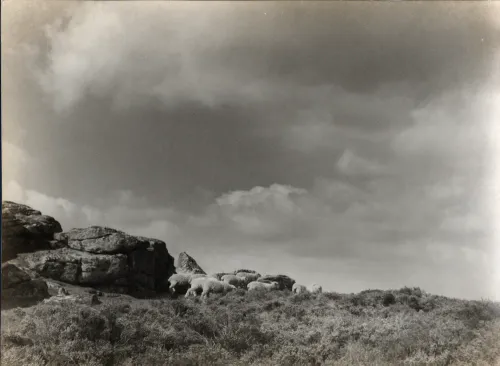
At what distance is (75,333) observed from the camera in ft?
44.1

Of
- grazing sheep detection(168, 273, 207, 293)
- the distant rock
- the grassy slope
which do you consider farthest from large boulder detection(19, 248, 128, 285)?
the distant rock

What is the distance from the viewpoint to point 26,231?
66.8ft

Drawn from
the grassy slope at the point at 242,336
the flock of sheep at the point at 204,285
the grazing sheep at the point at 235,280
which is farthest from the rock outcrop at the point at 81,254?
the grassy slope at the point at 242,336

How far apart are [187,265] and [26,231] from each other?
Answer: 9.58 meters

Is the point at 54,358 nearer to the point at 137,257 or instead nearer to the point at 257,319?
the point at 257,319

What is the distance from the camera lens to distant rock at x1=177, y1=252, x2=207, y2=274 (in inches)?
1077

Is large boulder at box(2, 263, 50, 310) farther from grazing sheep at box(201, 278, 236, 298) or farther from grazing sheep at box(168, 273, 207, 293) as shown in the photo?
grazing sheep at box(168, 273, 207, 293)

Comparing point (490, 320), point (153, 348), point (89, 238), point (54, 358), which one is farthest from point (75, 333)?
point (490, 320)

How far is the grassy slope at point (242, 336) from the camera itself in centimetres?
1314

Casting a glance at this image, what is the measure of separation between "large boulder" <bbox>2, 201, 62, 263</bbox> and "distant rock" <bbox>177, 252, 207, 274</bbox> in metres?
7.42

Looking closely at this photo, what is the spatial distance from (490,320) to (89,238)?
16023mm

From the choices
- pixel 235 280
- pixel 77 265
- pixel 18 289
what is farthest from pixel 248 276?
pixel 18 289

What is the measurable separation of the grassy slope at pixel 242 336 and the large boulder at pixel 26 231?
5373mm

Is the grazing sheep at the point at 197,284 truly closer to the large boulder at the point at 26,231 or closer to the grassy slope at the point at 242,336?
the grassy slope at the point at 242,336
